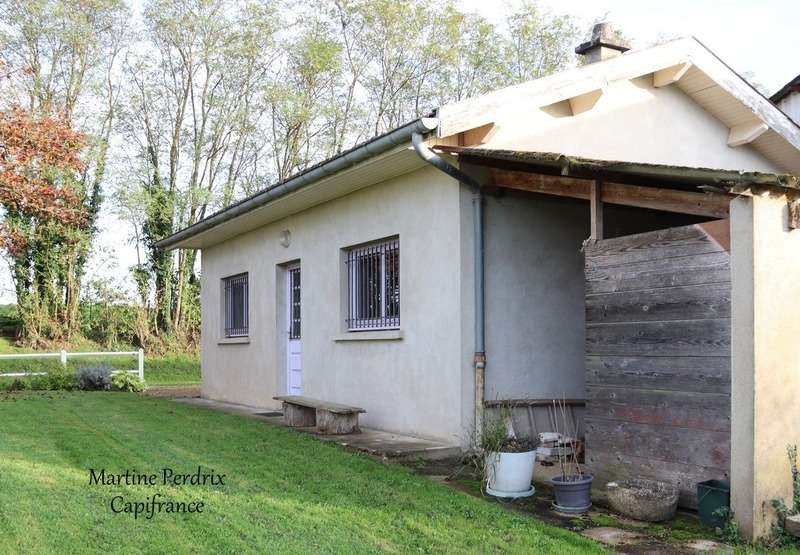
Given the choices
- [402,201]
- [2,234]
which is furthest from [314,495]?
[2,234]

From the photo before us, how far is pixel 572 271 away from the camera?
28.1ft

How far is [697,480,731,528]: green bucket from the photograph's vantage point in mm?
4930

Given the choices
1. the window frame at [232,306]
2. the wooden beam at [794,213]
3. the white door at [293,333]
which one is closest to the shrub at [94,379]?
the window frame at [232,306]

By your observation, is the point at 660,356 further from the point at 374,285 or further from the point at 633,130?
the point at 374,285

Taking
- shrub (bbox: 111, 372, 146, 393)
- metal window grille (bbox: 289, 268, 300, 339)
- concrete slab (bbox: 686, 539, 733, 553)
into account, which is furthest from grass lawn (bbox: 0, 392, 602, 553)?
shrub (bbox: 111, 372, 146, 393)

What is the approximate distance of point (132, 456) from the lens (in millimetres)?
7320

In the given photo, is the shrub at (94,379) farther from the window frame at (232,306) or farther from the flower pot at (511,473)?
the flower pot at (511,473)

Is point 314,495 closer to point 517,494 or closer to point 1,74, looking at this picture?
point 517,494

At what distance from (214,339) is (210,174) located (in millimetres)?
13418

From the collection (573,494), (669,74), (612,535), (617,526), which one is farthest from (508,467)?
(669,74)

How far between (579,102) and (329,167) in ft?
9.32

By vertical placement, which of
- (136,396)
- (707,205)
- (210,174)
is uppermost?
(210,174)

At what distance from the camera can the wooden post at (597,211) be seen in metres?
6.28

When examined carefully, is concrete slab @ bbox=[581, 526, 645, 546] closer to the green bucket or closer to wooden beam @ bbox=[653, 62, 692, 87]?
the green bucket
